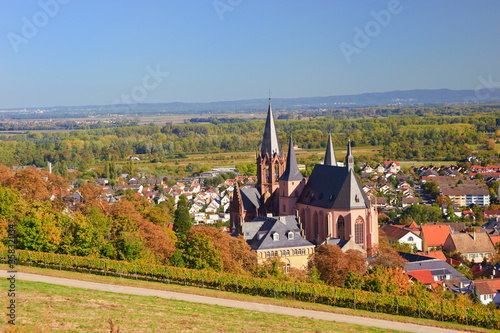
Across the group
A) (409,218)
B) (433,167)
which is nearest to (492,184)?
(433,167)

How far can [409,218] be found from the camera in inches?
4077

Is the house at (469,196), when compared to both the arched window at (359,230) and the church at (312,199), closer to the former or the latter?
the church at (312,199)

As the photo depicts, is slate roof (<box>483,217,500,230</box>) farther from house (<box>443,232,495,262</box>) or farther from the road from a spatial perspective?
the road

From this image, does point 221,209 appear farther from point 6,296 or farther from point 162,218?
point 6,296

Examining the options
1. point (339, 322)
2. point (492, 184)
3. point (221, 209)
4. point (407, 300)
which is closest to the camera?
point (339, 322)

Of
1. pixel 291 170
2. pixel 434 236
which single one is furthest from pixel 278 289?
pixel 434 236

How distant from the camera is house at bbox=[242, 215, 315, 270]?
58.2m

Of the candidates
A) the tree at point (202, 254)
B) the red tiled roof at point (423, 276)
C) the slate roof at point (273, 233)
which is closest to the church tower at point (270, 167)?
the slate roof at point (273, 233)

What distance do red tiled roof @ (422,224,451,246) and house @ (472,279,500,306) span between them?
90.1 feet

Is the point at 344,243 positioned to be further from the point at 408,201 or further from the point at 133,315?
the point at 408,201

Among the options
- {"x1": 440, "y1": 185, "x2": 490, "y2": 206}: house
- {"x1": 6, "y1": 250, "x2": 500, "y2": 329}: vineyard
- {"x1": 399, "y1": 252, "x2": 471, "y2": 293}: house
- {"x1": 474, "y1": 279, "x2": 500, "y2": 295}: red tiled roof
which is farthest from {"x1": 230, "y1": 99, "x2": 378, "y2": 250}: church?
{"x1": 440, "y1": 185, "x2": 490, "y2": 206}: house

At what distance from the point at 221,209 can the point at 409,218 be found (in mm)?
41444

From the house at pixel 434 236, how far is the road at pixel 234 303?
176ft

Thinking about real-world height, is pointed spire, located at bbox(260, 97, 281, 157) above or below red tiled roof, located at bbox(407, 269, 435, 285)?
above
